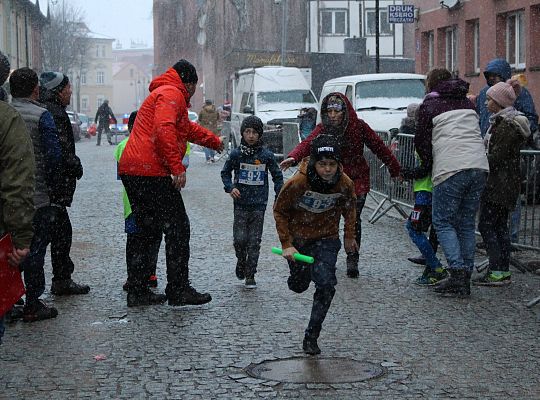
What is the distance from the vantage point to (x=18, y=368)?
721cm

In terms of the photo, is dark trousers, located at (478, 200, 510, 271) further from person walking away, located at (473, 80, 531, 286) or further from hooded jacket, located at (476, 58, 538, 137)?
hooded jacket, located at (476, 58, 538, 137)

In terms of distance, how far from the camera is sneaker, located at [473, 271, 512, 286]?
1041cm

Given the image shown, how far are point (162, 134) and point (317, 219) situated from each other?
6.09 feet

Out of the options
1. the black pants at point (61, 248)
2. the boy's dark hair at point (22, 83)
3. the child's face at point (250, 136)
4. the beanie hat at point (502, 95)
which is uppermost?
the boy's dark hair at point (22, 83)

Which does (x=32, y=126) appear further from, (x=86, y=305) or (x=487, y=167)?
(x=487, y=167)

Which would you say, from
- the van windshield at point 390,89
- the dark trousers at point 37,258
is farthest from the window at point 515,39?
the dark trousers at point 37,258

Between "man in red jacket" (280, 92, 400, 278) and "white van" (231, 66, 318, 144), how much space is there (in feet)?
68.2

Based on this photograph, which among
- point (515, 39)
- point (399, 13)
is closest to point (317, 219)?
point (399, 13)

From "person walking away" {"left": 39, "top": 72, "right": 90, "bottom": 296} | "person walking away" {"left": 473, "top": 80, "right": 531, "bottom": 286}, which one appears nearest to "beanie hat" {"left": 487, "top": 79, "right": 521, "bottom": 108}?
"person walking away" {"left": 473, "top": 80, "right": 531, "bottom": 286}

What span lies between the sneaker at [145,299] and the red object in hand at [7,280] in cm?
359

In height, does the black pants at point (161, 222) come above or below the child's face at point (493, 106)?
below

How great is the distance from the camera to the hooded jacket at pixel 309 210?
24.7 ft

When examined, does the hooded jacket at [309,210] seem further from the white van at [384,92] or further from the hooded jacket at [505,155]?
the white van at [384,92]

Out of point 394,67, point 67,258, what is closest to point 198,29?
point 394,67
